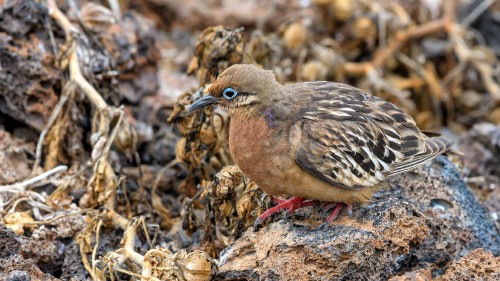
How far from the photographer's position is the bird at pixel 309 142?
5121mm

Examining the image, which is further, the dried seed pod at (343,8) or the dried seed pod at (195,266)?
the dried seed pod at (343,8)

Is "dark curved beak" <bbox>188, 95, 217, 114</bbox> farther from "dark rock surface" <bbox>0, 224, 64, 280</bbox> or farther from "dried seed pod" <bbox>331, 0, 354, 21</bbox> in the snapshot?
Result: "dried seed pod" <bbox>331, 0, 354, 21</bbox>

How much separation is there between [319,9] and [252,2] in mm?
1055

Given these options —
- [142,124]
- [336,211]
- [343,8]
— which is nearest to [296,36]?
[343,8]

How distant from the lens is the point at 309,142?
204 inches

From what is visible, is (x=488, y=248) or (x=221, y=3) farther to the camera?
(x=221, y=3)

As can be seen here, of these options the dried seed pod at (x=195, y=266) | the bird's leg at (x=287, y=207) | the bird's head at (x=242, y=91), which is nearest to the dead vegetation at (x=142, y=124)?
the dried seed pod at (x=195, y=266)

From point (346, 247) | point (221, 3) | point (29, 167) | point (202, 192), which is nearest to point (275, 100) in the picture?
point (202, 192)

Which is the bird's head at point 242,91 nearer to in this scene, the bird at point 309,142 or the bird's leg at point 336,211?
the bird at point 309,142

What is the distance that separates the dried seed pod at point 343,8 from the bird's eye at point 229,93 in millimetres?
4110

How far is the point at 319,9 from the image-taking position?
934 cm

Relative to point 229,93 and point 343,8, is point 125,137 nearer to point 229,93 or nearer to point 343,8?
point 229,93

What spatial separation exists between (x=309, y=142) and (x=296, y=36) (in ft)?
11.2

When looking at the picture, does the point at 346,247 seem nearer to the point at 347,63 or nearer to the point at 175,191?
the point at 175,191
